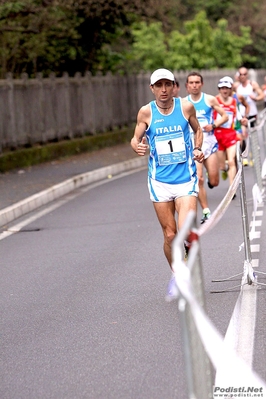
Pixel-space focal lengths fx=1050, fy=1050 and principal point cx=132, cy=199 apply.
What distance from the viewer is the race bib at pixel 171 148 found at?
28.3 ft

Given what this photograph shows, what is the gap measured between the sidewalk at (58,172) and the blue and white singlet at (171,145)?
6.56 m

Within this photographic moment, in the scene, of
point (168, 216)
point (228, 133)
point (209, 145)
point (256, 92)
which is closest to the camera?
point (168, 216)

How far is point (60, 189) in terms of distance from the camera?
61.2ft

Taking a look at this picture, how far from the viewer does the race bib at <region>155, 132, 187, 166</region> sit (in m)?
8.63

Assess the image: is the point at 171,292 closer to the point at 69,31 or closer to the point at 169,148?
the point at 169,148

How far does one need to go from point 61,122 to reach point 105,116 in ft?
14.3

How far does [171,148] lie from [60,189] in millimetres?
10139

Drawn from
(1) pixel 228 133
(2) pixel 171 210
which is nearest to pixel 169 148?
(2) pixel 171 210

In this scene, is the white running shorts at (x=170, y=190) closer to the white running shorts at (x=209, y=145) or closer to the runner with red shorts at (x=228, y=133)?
the white running shorts at (x=209, y=145)

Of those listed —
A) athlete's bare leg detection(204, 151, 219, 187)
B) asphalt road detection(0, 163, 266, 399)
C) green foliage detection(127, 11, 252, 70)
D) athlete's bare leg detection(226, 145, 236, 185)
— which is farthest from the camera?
green foliage detection(127, 11, 252, 70)

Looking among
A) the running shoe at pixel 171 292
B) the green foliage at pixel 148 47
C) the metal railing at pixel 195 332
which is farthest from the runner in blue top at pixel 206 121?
the green foliage at pixel 148 47

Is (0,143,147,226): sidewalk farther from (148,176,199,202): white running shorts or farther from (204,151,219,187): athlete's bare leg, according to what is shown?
(148,176,199,202): white running shorts

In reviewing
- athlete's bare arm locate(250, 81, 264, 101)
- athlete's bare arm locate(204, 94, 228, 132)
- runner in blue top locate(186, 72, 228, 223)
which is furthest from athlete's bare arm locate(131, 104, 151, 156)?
athlete's bare arm locate(250, 81, 264, 101)

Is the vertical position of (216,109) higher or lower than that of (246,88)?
higher
